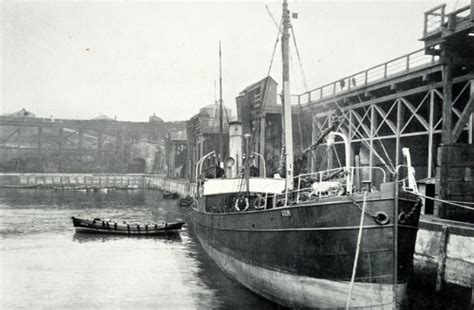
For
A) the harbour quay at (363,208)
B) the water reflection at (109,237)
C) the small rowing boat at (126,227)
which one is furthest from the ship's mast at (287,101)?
the small rowing boat at (126,227)

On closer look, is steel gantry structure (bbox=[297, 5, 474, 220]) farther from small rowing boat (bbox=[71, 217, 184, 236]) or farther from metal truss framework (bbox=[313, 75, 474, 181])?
small rowing boat (bbox=[71, 217, 184, 236])

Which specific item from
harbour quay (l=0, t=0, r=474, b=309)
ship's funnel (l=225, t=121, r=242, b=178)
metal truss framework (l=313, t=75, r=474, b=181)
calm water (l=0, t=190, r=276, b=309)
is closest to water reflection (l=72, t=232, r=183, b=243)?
calm water (l=0, t=190, r=276, b=309)

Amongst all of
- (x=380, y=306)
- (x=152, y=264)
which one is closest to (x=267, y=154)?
(x=152, y=264)

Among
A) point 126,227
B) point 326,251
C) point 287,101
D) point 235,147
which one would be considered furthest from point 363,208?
point 126,227

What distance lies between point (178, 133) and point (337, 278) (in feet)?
228

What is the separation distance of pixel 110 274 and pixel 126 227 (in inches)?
365

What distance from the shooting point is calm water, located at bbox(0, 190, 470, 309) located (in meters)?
13.8

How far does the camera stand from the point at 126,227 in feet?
87.7

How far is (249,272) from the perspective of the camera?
14461 millimetres

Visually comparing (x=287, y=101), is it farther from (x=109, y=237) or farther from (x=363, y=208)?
(x=109, y=237)

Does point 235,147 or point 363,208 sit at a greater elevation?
point 235,147

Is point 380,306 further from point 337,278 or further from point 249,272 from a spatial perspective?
point 249,272

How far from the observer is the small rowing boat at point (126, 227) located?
2673cm

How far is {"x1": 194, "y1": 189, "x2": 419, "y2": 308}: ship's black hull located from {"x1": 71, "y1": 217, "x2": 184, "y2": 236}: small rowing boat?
14.0 metres
